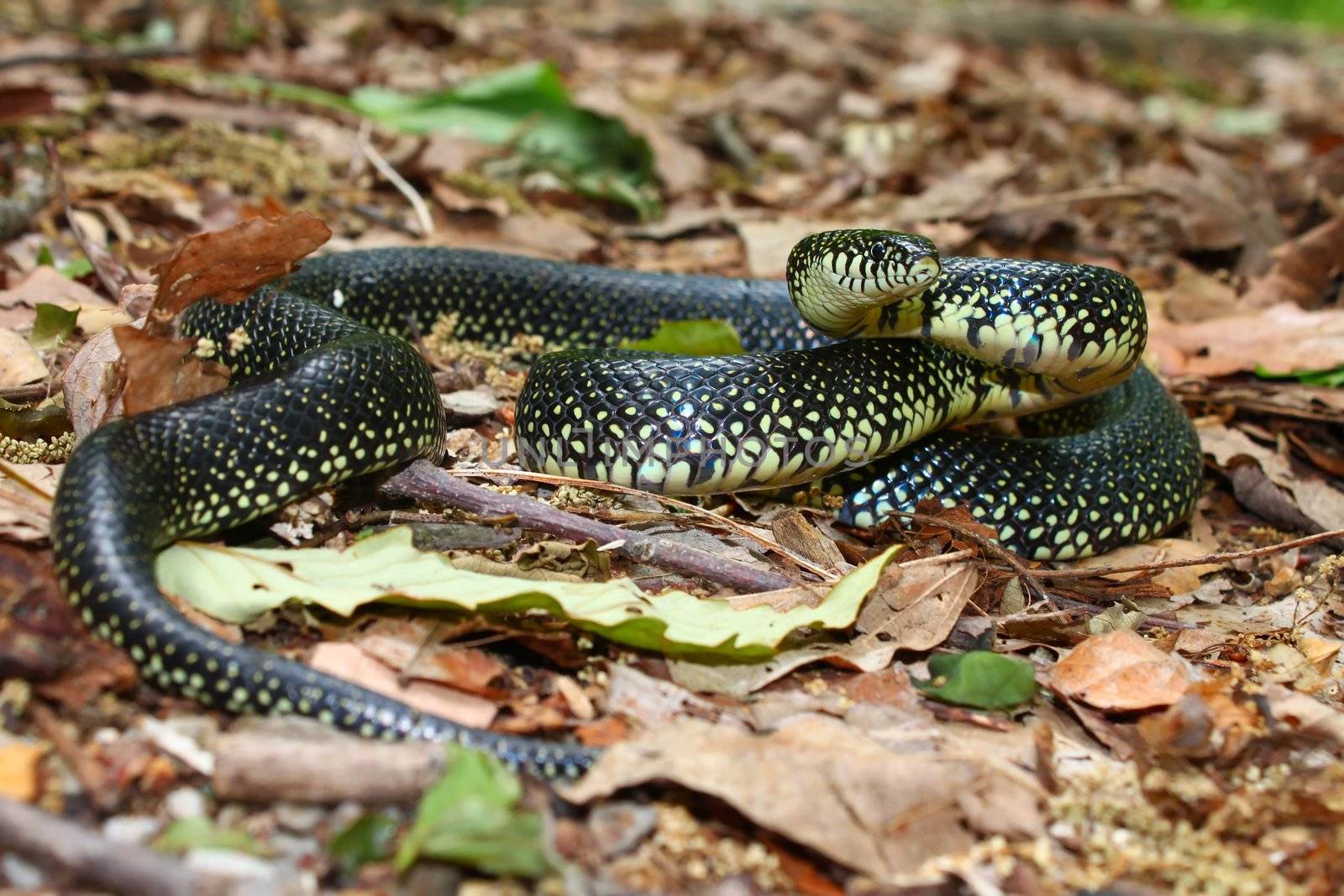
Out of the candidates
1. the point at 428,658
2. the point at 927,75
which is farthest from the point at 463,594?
the point at 927,75

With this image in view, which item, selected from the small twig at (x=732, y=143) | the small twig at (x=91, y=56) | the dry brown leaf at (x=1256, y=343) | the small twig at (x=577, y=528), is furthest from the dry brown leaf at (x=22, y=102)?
the dry brown leaf at (x=1256, y=343)

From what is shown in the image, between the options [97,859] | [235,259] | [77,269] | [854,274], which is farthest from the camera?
[77,269]

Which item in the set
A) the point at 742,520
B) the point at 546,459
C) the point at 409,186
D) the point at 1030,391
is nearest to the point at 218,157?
Result: the point at 409,186

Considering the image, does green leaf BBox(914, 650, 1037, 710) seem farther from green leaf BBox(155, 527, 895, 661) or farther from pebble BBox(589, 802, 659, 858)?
pebble BBox(589, 802, 659, 858)

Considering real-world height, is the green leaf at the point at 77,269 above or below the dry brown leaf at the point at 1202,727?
above

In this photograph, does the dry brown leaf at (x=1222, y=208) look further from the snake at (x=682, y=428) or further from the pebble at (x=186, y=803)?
the pebble at (x=186, y=803)

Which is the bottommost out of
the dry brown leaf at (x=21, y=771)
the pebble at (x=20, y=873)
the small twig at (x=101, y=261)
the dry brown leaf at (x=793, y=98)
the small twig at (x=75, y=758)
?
the pebble at (x=20, y=873)

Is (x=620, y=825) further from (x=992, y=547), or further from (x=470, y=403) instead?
(x=470, y=403)
